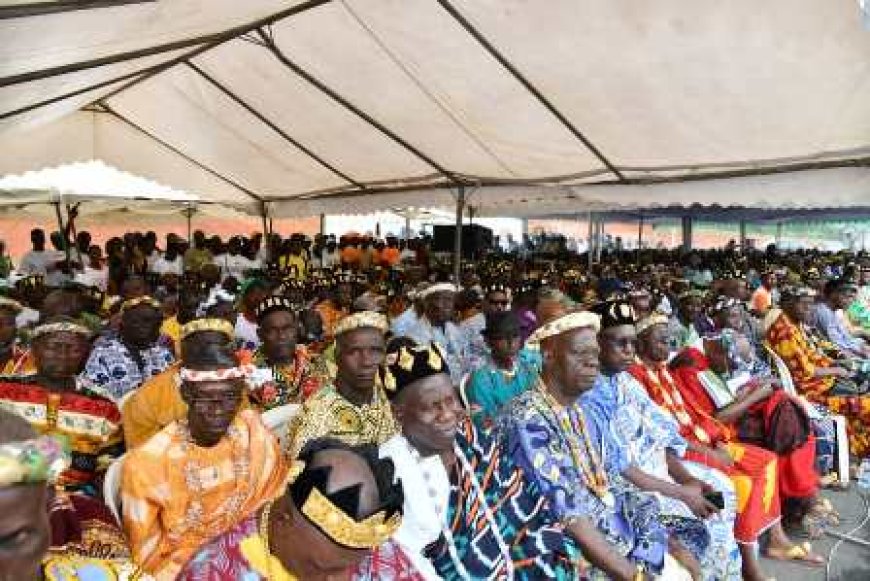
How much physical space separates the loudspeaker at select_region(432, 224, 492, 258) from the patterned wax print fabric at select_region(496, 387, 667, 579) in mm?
12039

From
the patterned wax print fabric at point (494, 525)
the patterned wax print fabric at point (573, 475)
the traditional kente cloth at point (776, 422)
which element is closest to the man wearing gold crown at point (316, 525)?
the patterned wax print fabric at point (494, 525)

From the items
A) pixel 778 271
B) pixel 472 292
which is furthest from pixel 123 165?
pixel 778 271

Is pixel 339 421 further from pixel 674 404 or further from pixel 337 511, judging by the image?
pixel 674 404

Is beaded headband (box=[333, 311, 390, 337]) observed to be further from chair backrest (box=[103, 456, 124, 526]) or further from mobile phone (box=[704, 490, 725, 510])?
mobile phone (box=[704, 490, 725, 510])

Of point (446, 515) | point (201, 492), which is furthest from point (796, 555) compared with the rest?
point (201, 492)

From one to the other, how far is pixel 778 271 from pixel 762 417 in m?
8.40

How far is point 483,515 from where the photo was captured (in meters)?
2.67

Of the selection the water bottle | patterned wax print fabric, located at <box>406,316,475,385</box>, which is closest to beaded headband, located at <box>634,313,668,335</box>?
patterned wax print fabric, located at <box>406,316,475,385</box>

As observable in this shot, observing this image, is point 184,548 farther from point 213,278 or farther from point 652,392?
point 213,278

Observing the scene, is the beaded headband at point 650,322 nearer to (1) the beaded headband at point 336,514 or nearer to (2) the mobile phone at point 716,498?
(2) the mobile phone at point 716,498

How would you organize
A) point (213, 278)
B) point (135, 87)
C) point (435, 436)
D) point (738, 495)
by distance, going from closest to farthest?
point (435, 436)
point (738, 495)
point (135, 87)
point (213, 278)

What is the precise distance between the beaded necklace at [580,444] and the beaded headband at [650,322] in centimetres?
158

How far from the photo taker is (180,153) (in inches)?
389

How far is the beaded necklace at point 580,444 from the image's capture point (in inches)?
121
